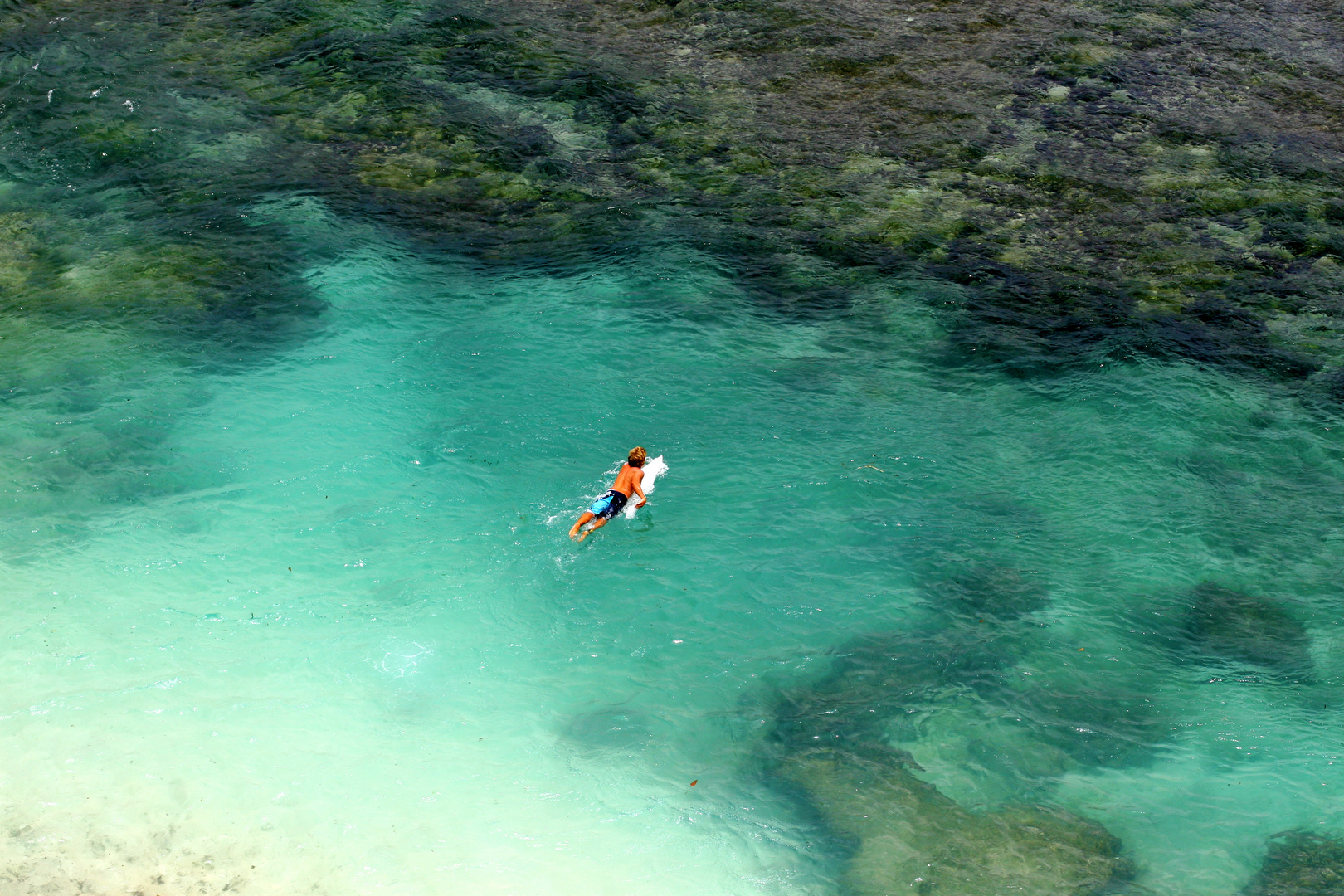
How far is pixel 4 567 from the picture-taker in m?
8.88

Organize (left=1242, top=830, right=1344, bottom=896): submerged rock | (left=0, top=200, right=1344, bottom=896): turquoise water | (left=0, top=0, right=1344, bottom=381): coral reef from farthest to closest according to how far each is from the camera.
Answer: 1. (left=0, top=0, right=1344, bottom=381): coral reef
2. (left=0, top=200, right=1344, bottom=896): turquoise water
3. (left=1242, top=830, right=1344, bottom=896): submerged rock

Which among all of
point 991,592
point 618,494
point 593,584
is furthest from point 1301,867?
point 618,494

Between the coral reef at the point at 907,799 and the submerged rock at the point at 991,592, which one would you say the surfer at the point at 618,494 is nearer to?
the coral reef at the point at 907,799

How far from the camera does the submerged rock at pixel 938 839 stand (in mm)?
7086

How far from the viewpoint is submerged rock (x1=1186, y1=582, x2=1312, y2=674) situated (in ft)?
27.9

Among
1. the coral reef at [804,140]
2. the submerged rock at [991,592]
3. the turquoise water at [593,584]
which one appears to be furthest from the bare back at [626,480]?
the coral reef at [804,140]

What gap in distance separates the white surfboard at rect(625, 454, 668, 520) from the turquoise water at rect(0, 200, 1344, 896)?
0.38 ft

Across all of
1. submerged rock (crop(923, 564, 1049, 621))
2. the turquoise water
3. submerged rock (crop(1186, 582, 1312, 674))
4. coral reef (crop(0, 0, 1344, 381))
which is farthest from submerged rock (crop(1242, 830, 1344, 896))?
coral reef (crop(0, 0, 1344, 381))

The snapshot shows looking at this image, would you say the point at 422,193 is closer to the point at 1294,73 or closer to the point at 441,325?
the point at 441,325

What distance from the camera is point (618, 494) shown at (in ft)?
30.1

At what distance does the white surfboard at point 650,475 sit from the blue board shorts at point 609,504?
0.16 meters

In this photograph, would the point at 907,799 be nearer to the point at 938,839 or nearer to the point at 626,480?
the point at 938,839

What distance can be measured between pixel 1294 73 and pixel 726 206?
29.6ft

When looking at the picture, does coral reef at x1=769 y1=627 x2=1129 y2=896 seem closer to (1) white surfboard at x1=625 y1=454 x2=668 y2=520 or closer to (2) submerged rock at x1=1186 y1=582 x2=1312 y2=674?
(2) submerged rock at x1=1186 y1=582 x2=1312 y2=674
